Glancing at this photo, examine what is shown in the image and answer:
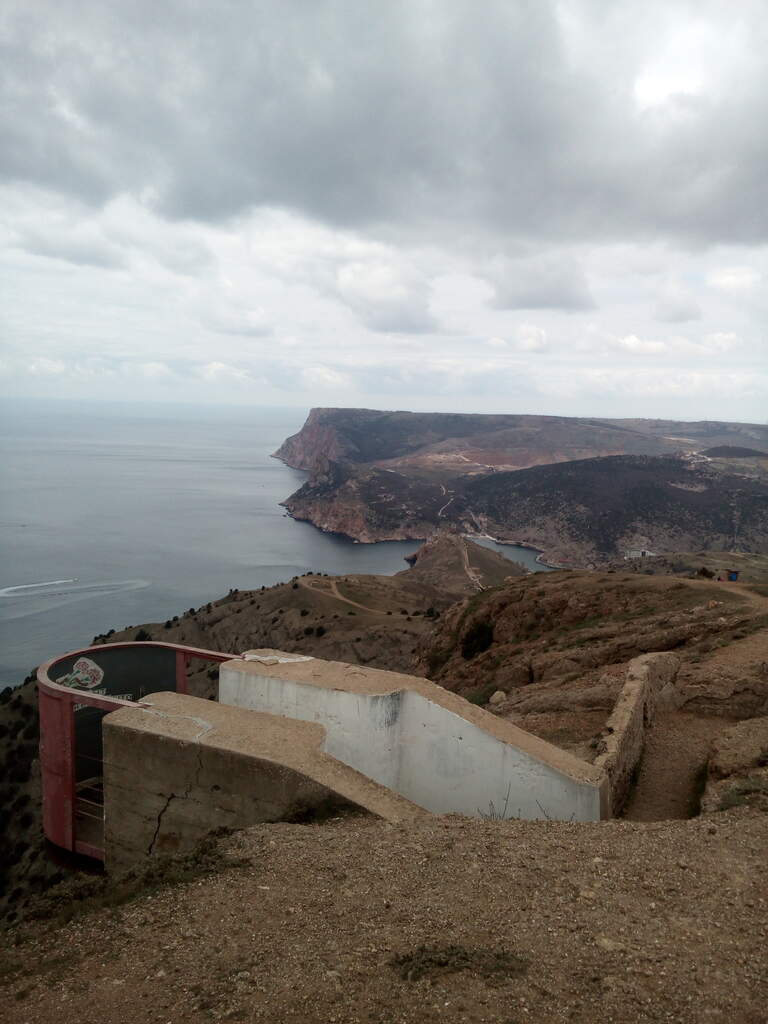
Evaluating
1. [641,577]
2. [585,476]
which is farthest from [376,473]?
Result: [641,577]

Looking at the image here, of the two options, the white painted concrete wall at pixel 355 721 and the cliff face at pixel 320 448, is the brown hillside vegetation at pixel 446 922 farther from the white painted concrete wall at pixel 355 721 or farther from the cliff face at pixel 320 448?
the cliff face at pixel 320 448

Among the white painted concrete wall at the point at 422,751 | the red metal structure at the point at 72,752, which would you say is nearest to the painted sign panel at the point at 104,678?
the red metal structure at the point at 72,752

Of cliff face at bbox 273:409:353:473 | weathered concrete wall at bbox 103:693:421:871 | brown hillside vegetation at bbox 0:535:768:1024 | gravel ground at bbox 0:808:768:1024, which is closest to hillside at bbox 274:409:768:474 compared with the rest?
cliff face at bbox 273:409:353:473

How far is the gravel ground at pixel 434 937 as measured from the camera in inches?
165

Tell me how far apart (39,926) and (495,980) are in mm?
4306

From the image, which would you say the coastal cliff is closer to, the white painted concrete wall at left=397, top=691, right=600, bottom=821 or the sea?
the sea

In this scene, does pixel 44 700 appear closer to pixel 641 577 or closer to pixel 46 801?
pixel 46 801

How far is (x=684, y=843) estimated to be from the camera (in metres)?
6.32

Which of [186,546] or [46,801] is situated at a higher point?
[46,801]

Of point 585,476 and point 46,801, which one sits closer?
point 46,801

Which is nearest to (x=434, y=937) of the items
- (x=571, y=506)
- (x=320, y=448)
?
(x=571, y=506)

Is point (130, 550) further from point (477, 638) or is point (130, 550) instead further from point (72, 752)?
point (72, 752)

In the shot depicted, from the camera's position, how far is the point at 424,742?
32.2 feet

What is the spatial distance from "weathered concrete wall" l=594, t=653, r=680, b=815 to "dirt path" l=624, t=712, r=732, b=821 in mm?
178
